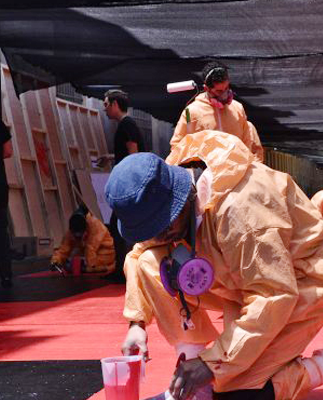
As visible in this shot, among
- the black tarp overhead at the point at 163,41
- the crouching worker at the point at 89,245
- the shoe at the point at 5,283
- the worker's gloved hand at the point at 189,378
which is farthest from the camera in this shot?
the crouching worker at the point at 89,245

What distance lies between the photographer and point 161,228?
271 centimetres

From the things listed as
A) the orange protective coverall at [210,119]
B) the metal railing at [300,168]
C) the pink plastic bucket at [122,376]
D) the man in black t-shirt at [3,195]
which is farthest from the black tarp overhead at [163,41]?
the metal railing at [300,168]

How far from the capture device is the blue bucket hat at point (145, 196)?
A: 8.79 feet

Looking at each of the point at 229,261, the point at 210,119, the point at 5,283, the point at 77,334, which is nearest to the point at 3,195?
the point at 5,283

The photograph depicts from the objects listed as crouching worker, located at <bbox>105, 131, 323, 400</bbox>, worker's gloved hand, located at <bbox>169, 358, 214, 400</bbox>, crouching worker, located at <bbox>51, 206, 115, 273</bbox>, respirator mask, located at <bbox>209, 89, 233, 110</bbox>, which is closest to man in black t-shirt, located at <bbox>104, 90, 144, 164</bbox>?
respirator mask, located at <bbox>209, 89, 233, 110</bbox>

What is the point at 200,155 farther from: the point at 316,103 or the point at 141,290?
the point at 316,103

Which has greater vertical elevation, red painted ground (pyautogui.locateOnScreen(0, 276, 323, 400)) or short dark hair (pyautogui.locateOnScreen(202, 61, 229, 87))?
short dark hair (pyautogui.locateOnScreen(202, 61, 229, 87))

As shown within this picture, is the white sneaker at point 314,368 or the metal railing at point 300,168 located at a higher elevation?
the white sneaker at point 314,368

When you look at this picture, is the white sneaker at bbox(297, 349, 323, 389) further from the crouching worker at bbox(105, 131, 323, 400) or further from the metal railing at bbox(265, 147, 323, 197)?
the metal railing at bbox(265, 147, 323, 197)

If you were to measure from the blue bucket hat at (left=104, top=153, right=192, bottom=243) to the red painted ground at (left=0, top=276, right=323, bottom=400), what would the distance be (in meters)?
0.95

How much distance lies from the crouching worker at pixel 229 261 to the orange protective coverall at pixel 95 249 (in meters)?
7.22

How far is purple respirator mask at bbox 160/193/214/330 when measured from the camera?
2.70 meters

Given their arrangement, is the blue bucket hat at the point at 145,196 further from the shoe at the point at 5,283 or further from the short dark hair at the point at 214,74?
the shoe at the point at 5,283

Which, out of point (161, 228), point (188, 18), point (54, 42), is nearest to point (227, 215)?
point (161, 228)
